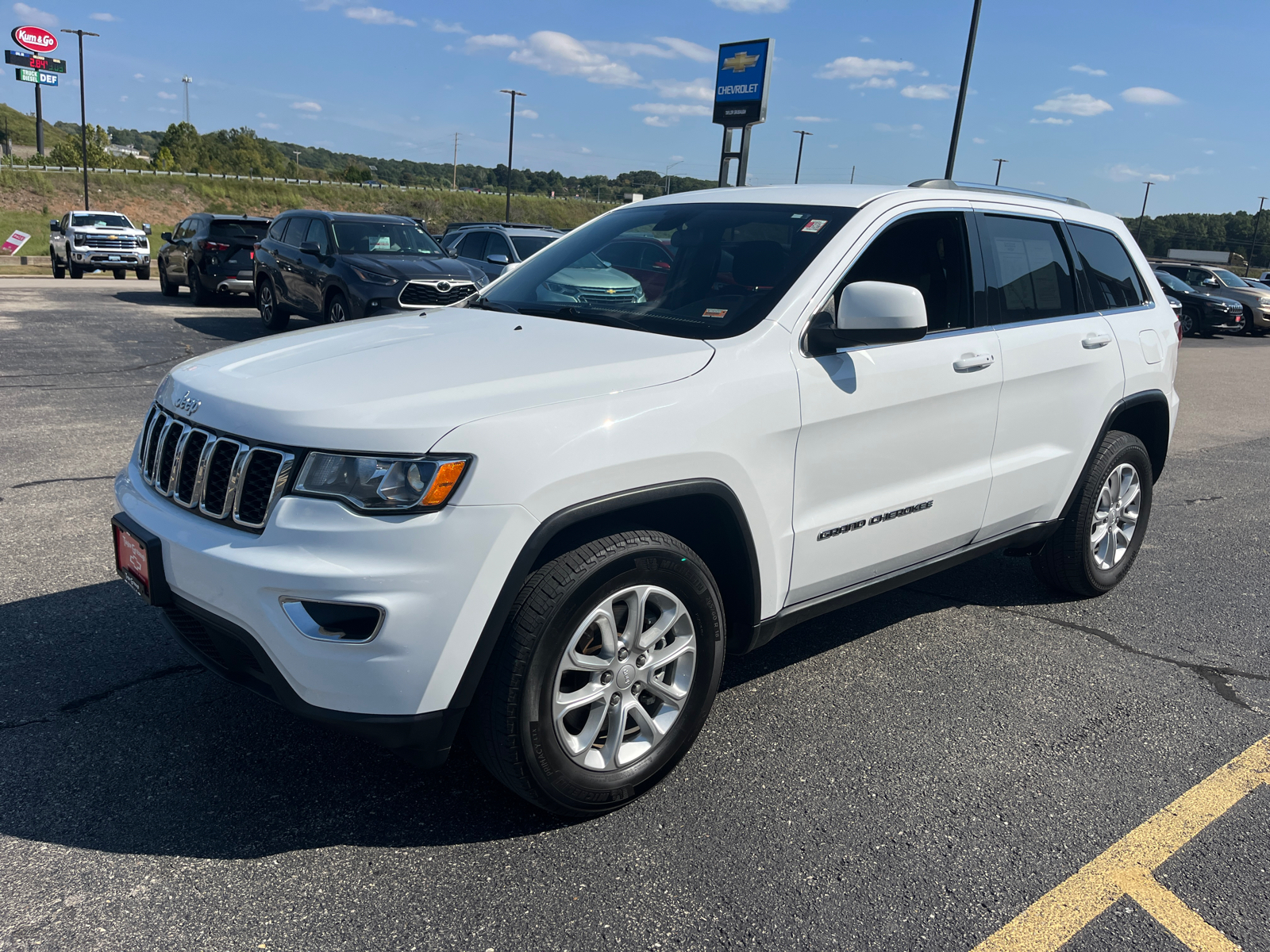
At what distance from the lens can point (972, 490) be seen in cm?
370

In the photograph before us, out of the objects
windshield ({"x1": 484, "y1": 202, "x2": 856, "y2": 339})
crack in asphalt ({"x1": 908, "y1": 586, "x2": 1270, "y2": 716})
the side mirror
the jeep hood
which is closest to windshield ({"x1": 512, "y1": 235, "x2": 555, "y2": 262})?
windshield ({"x1": 484, "y1": 202, "x2": 856, "y2": 339})

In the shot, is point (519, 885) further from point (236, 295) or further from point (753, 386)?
point (236, 295)

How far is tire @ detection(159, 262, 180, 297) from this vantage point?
62.8 ft

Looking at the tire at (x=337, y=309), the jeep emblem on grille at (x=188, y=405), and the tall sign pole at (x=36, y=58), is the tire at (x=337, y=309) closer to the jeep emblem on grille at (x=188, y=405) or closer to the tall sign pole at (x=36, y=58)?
the jeep emblem on grille at (x=188, y=405)

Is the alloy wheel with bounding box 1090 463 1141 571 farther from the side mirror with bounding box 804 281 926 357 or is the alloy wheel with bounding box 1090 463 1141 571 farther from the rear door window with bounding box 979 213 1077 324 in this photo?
the side mirror with bounding box 804 281 926 357

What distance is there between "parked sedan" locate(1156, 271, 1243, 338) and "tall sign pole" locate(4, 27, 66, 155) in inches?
3421

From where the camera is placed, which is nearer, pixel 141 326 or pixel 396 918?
pixel 396 918

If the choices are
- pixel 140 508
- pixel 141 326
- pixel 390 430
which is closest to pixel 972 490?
pixel 390 430

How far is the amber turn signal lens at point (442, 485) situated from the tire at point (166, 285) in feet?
63.3

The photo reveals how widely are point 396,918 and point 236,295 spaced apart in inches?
695

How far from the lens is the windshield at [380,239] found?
40.9ft

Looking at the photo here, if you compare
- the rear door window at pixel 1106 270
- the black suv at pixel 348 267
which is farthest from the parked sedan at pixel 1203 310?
the rear door window at pixel 1106 270

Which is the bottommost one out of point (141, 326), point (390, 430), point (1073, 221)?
point (141, 326)

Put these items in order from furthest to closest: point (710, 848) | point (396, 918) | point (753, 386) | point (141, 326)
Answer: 1. point (141, 326)
2. point (753, 386)
3. point (710, 848)
4. point (396, 918)
